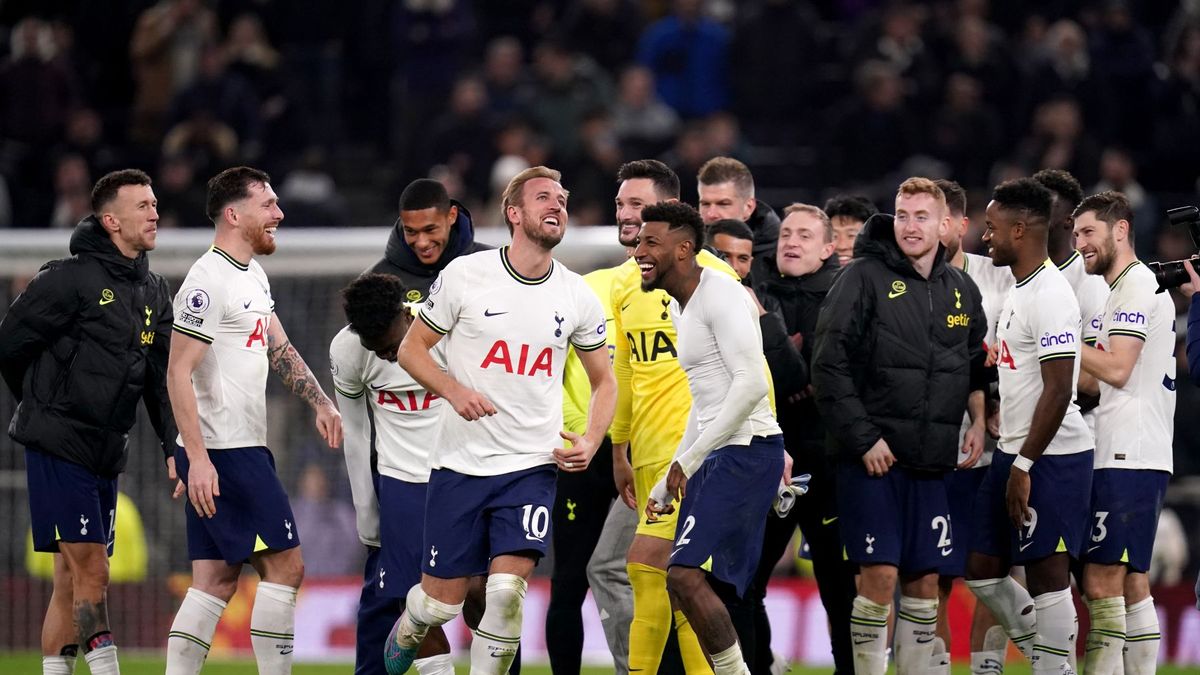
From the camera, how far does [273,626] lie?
859cm

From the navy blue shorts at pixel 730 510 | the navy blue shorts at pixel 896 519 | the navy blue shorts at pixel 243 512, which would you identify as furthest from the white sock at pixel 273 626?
the navy blue shorts at pixel 896 519

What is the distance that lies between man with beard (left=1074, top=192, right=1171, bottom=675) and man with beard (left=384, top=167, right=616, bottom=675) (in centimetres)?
296

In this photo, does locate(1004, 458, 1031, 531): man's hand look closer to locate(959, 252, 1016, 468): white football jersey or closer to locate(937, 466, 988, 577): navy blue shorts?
locate(937, 466, 988, 577): navy blue shorts

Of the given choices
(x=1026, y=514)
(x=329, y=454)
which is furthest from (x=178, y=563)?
(x=1026, y=514)

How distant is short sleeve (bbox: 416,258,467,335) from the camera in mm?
8211

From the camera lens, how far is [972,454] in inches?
364

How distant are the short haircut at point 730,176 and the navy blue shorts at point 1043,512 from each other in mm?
2204

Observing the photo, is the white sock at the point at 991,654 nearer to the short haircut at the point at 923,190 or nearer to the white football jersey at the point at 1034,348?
the white football jersey at the point at 1034,348

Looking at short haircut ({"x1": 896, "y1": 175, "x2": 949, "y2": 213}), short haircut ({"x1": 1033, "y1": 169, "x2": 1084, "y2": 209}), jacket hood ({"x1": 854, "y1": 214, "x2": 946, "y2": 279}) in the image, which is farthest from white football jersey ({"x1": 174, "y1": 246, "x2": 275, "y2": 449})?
short haircut ({"x1": 1033, "y1": 169, "x2": 1084, "y2": 209})

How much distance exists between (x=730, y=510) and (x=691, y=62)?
11055 millimetres

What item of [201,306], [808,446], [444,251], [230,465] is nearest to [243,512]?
[230,465]

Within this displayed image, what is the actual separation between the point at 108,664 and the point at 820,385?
4.01 meters

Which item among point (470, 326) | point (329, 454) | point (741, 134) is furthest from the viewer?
point (741, 134)

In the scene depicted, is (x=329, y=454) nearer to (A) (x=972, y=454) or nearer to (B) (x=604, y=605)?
(B) (x=604, y=605)
